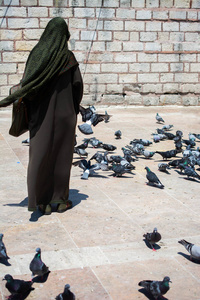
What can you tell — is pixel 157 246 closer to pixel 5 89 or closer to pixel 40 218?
pixel 40 218

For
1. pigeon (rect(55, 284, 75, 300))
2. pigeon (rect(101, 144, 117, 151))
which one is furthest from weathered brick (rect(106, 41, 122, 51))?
pigeon (rect(55, 284, 75, 300))

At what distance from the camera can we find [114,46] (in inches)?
510

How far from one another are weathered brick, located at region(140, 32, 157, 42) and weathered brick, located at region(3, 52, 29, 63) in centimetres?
314

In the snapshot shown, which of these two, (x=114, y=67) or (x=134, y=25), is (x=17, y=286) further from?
(x=134, y=25)

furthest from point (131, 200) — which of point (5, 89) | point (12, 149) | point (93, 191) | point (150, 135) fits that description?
point (5, 89)

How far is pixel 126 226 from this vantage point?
536 centimetres

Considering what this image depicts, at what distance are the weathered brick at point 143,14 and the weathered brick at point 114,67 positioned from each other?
1288 millimetres

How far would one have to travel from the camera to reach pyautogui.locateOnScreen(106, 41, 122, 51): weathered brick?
12900 mm

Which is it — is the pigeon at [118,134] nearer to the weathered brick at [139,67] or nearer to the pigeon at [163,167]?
the pigeon at [163,167]

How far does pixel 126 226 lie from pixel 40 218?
0.99 meters

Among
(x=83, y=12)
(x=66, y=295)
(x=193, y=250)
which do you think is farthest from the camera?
(x=83, y=12)

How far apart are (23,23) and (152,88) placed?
12.8 ft

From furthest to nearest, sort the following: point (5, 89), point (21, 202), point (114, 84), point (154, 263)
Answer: point (114, 84), point (5, 89), point (21, 202), point (154, 263)

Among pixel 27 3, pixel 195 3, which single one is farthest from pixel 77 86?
pixel 195 3
